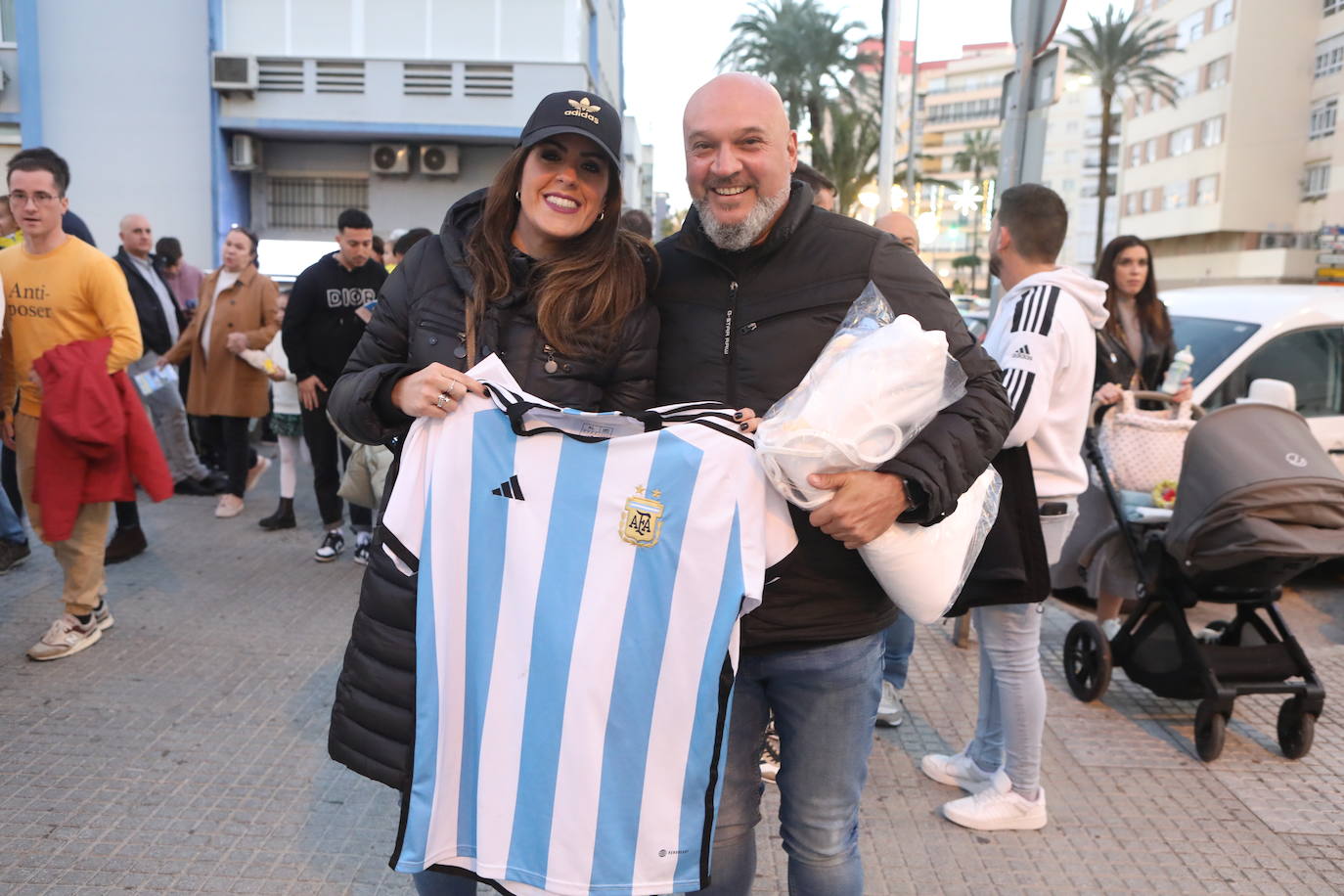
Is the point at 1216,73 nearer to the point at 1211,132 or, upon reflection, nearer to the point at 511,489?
the point at 1211,132

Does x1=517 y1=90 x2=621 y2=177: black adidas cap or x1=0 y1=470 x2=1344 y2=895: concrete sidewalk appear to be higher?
x1=517 y1=90 x2=621 y2=177: black adidas cap

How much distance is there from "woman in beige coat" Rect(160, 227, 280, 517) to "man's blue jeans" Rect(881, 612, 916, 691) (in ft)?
17.7

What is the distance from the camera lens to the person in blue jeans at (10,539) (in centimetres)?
620

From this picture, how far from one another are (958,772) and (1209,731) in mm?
1162

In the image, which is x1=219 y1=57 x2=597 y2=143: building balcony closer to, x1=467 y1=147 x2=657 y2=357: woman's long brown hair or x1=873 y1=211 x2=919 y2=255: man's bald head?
x1=873 y1=211 x2=919 y2=255: man's bald head

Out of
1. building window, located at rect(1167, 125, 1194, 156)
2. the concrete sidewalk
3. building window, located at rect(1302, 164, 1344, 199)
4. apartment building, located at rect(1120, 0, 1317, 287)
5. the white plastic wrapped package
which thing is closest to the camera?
the white plastic wrapped package

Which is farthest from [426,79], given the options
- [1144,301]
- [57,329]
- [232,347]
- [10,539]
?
[1144,301]

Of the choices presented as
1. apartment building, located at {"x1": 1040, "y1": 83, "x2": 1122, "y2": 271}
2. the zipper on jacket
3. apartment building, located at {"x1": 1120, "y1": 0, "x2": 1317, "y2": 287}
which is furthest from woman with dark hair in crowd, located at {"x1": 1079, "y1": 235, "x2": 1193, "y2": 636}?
apartment building, located at {"x1": 1040, "y1": 83, "x2": 1122, "y2": 271}

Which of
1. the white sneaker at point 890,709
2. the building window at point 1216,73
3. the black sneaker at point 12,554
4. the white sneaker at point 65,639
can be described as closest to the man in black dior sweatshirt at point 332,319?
the black sneaker at point 12,554

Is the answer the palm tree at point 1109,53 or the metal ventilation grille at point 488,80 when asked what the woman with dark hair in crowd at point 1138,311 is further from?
the palm tree at point 1109,53

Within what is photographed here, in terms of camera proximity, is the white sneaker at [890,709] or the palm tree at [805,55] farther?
the palm tree at [805,55]

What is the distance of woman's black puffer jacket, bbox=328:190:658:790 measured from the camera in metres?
2.20

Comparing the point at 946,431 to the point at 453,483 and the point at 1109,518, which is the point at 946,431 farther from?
the point at 1109,518

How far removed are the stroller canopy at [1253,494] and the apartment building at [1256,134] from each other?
50.9 meters
